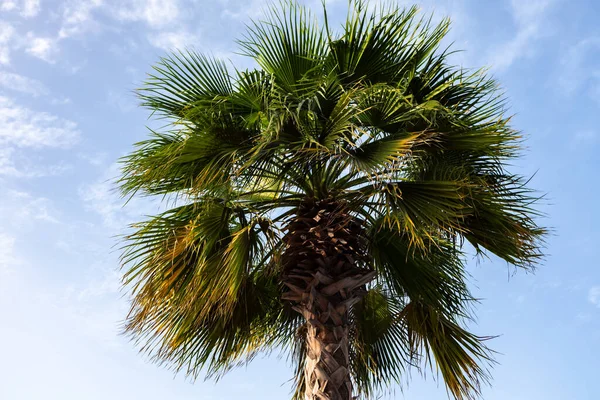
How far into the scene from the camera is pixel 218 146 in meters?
5.80

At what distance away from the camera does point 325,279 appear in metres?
5.83

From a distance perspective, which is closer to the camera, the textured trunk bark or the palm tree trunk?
the textured trunk bark

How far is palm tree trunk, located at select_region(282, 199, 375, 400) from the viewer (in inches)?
221

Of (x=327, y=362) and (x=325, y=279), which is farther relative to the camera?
(x=325, y=279)

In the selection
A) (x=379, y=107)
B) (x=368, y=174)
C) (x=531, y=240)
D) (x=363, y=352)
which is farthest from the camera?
(x=363, y=352)

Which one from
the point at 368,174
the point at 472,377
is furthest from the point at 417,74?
the point at 472,377

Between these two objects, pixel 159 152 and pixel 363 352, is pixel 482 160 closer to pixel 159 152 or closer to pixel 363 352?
pixel 363 352

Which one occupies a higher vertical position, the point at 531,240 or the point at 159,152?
the point at 159,152

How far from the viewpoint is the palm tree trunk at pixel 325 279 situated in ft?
18.4

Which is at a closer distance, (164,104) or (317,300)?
(317,300)

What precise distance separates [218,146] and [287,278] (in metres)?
1.38

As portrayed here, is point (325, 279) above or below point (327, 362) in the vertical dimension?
above

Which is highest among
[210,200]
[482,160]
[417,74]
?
[417,74]

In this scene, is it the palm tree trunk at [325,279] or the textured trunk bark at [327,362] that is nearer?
the textured trunk bark at [327,362]
